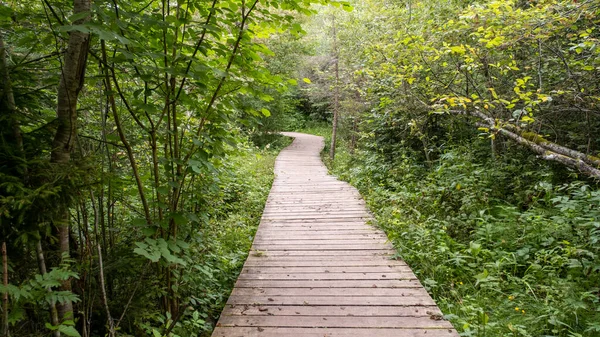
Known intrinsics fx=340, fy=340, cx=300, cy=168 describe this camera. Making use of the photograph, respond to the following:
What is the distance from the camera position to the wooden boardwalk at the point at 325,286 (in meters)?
2.87

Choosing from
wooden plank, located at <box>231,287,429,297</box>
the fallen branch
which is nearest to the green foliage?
the fallen branch

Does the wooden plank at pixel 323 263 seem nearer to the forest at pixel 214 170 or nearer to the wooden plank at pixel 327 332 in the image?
the forest at pixel 214 170

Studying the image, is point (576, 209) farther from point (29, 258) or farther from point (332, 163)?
point (332, 163)

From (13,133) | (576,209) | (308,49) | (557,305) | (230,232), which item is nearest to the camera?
(13,133)

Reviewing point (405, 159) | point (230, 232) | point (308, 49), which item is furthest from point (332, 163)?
point (230, 232)

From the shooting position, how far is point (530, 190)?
546cm

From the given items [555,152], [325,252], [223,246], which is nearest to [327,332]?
[325,252]

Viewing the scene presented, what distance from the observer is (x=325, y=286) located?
360 centimetres

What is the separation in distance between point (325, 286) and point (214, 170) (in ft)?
6.37

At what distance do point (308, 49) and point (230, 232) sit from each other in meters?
13.4

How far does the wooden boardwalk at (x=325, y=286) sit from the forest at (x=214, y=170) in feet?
0.90

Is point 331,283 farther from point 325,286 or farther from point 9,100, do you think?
point 9,100

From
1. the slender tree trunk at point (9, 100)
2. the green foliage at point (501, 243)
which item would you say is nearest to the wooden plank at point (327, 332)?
the green foliage at point (501, 243)

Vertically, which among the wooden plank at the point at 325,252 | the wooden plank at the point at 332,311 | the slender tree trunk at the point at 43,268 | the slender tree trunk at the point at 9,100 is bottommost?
the wooden plank at the point at 325,252
